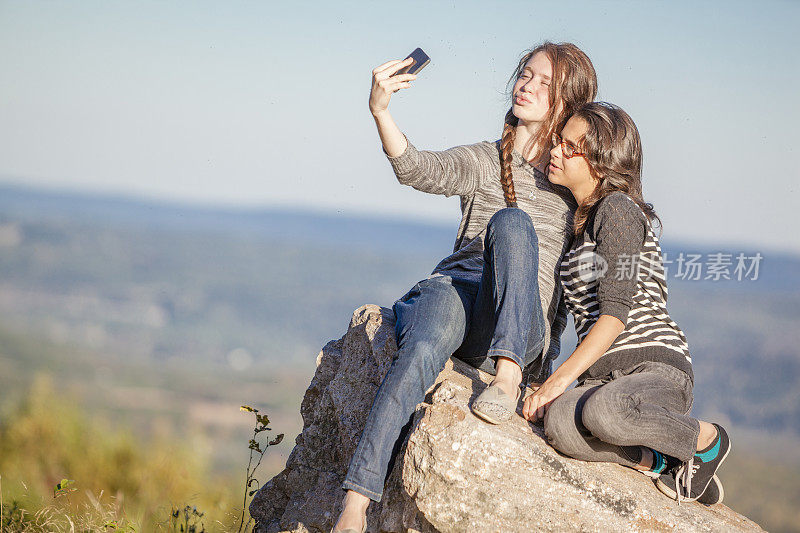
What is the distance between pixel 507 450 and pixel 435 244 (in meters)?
96.3

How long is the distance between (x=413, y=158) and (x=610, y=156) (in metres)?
0.91

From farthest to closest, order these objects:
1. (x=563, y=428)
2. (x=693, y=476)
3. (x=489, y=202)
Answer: (x=489, y=202)
(x=693, y=476)
(x=563, y=428)

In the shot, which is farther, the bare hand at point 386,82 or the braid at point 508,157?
the braid at point 508,157

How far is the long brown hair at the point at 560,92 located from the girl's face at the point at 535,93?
0.03 meters

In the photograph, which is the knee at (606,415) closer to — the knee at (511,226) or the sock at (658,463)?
the sock at (658,463)

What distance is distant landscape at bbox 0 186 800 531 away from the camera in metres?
18.2

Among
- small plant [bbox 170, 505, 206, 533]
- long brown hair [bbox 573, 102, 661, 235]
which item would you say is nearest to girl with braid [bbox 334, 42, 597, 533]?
long brown hair [bbox 573, 102, 661, 235]

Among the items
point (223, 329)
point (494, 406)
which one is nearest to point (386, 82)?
point (494, 406)

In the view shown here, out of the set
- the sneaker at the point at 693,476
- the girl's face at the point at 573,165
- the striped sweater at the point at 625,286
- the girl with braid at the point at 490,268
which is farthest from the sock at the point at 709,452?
the girl's face at the point at 573,165

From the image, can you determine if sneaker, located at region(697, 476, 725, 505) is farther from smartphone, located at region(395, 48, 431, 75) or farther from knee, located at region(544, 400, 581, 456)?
smartphone, located at region(395, 48, 431, 75)

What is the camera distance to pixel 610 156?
11.5 ft

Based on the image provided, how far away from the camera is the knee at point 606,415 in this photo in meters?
2.94

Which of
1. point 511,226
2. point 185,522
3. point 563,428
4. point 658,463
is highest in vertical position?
point 511,226

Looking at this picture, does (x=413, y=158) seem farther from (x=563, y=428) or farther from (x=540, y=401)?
(x=563, y=428)
